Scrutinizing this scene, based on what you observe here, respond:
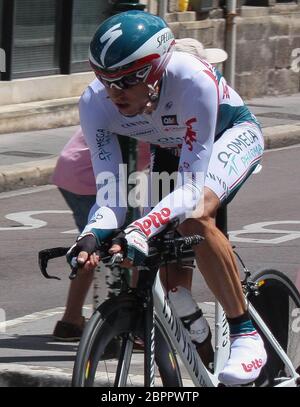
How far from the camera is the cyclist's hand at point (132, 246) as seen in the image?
13.5 ft

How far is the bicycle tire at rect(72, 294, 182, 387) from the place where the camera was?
4.00m

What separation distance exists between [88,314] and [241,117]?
8.60 ft

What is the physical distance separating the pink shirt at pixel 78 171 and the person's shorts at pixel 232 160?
182cm

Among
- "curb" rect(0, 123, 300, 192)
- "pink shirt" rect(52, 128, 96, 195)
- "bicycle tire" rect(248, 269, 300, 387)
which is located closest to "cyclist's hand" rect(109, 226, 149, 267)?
"bicycle tire" rect(248, 269, 300, 387)

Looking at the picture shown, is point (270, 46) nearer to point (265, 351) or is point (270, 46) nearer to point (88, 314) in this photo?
point (88, 314)

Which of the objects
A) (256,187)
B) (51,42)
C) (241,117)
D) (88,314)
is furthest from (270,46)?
(241,117)

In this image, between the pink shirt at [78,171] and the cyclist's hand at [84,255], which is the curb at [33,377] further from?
the cyclist's hand at [84,255]

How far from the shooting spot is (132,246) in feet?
13.6

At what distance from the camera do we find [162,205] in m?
4.38

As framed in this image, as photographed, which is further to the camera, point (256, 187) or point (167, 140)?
point (256, 187)

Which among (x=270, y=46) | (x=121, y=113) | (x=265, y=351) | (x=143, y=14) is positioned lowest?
(x=270, y=46)

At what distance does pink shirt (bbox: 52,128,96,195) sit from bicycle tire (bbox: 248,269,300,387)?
6.20 ft

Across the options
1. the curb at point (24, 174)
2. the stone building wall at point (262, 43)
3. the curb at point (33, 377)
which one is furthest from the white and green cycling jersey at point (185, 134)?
the stone building wall at point (262, 43)

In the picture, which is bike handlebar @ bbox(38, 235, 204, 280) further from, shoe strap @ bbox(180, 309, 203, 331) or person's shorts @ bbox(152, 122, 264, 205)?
shoe strap @ bbox(180, 309, 203, 331)
